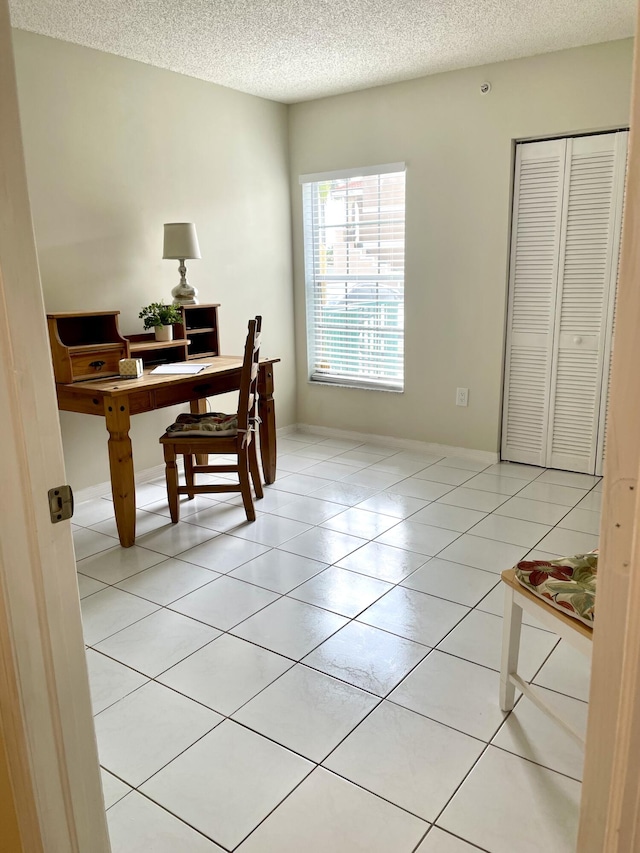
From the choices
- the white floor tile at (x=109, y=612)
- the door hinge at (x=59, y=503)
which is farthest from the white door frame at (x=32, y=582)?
the white floor tile at (x=109, y=612)

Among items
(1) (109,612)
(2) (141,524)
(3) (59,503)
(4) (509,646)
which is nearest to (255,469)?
(2) (141,524)

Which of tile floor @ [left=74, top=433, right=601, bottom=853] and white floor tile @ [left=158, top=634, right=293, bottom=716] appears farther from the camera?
white floor tile @ [left=158, top=634, right=293, bottom=716]

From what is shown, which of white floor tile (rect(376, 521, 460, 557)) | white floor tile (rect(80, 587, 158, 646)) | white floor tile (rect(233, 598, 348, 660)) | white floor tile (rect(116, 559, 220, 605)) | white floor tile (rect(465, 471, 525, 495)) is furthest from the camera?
white floor tile (rect(465, 471, 525, 495))

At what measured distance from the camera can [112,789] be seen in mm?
1682

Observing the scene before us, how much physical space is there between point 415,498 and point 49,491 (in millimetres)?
2861

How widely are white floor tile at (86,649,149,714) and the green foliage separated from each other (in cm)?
206

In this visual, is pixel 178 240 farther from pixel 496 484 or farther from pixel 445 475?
pixel 496 484

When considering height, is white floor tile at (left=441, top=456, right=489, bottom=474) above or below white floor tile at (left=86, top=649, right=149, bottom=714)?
below

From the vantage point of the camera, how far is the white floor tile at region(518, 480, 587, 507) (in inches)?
143

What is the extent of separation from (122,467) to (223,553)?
617mm

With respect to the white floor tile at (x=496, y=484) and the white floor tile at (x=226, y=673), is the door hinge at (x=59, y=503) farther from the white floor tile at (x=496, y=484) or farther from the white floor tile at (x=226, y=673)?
the white floor tile at (x=496, y=484)

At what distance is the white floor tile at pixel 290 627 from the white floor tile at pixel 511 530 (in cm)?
106

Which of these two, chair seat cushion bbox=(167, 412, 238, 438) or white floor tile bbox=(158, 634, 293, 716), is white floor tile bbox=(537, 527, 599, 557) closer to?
white floor tile bbox=(158, 634, 293, 716)

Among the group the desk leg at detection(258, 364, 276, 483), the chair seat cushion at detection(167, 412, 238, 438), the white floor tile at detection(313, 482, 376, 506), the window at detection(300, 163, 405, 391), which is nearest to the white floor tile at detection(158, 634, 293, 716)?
Result: the chair seat cushion at detection(167, 412, 238, 438)
